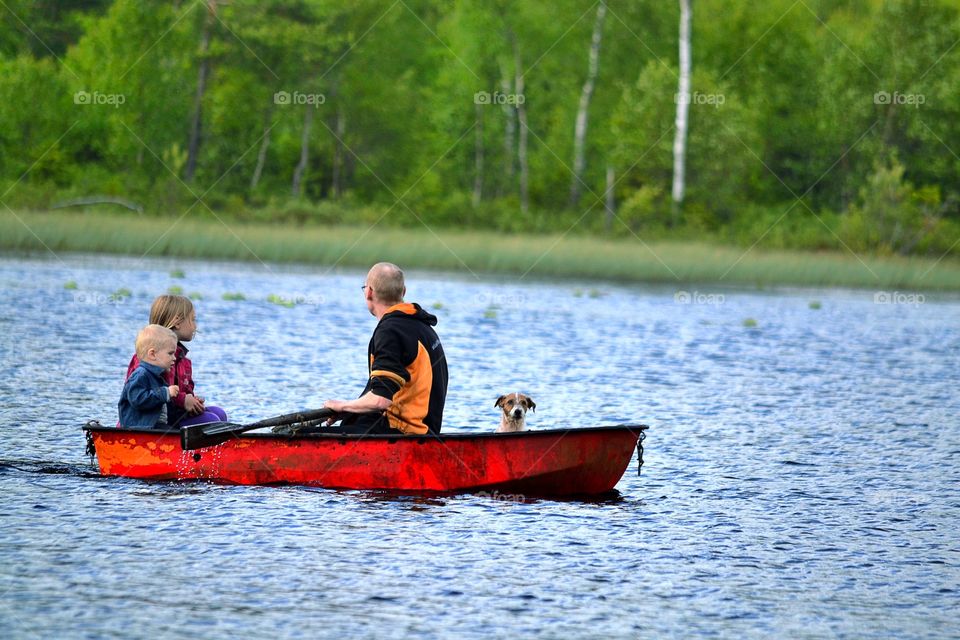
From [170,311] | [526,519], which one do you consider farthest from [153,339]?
[526,519]

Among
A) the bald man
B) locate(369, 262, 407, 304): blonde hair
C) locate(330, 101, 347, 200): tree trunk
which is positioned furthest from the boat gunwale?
locate(330, 101, 347, 200): tree trunk

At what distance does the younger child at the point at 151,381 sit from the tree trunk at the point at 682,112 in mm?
31802

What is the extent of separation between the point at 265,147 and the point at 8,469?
3977 cm

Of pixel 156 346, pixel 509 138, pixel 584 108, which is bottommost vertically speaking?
pixel 156 346

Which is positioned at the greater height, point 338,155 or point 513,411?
point 338,155

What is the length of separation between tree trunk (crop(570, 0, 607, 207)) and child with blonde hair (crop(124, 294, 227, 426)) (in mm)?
35984

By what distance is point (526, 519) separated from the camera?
9508mm

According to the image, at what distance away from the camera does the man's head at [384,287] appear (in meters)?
9.74

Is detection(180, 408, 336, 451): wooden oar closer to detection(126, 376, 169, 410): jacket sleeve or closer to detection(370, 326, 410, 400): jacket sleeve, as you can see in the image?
detection(126, 376, 169, 410): jacket sleeve

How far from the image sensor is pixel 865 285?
3300cm

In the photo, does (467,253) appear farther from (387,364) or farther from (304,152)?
(387,364)

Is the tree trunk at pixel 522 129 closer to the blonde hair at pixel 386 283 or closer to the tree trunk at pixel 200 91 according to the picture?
the tree trunk at pixel 200 91

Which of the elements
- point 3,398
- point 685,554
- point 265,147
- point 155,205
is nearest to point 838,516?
point 685,554

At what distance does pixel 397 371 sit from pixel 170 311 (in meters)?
1.73
